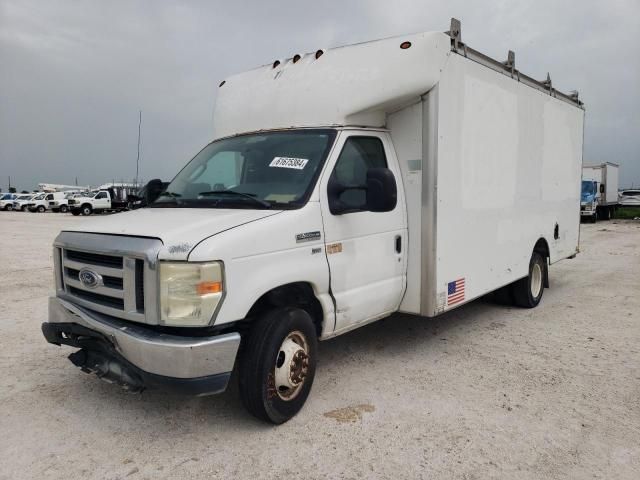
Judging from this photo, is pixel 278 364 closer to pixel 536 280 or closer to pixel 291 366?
pixel 291 366

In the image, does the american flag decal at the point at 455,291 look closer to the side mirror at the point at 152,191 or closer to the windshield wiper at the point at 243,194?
the windshield wiper at the point at 243,194

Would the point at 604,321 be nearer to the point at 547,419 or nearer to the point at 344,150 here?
the point at 547,419

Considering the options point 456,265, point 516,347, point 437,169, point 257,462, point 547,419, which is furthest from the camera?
point 516,347

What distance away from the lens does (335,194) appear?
168 inches

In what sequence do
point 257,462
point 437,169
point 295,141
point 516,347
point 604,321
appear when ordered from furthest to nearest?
point 604,321
point 516,347
point 437,169
point 295,141
point 257,462

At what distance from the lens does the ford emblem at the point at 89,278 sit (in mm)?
3783

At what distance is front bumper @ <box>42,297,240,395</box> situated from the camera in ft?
10.9

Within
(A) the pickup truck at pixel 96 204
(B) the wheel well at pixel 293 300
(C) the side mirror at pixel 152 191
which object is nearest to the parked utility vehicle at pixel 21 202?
(A) the pickup truck at pixel 96 204

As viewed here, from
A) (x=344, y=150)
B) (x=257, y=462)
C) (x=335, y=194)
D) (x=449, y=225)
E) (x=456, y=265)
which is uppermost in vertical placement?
(x=344, y=150)

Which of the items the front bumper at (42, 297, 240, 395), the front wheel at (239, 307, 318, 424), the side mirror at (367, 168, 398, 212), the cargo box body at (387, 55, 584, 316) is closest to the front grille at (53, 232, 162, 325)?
the front bumper at (42, 297, 240, 395)

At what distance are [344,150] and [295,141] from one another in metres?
0.45

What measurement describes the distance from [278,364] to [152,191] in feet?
Result: 8.14

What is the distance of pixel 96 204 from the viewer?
39406mm

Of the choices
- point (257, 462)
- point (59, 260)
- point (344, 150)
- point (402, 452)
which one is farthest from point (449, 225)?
point (59, 260)
